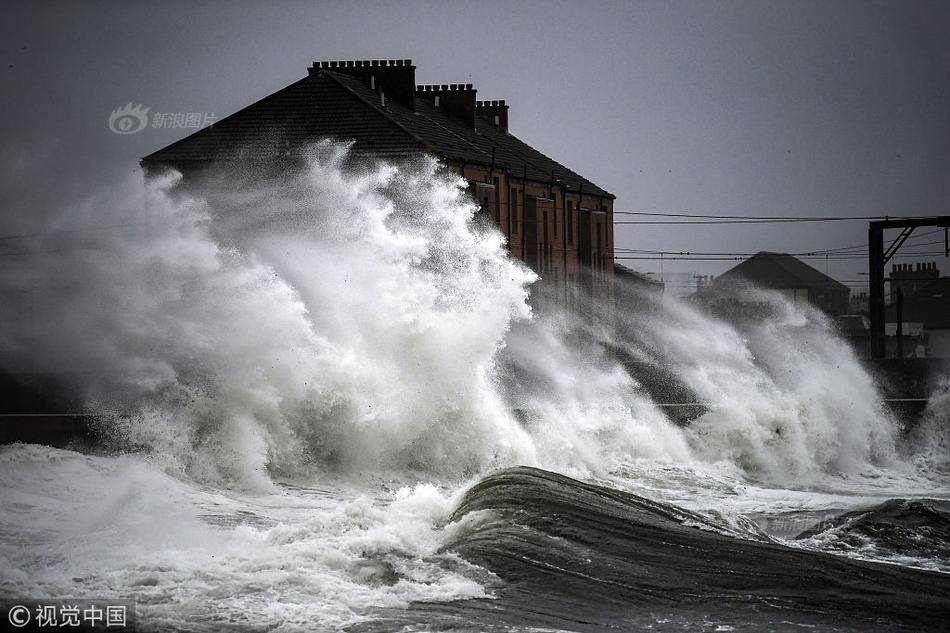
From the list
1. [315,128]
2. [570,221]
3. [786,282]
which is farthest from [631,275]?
[786,282]

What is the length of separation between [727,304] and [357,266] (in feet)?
178

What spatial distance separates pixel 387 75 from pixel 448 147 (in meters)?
5.13

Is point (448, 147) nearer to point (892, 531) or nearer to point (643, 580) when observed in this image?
point (892, 531)

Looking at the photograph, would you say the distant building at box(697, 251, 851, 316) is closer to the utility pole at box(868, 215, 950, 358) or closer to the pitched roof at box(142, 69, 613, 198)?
the utility pole at box(868, 215, 950, 358)

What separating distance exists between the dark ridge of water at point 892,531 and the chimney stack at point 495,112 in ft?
119

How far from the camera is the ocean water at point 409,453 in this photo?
13.5 metres

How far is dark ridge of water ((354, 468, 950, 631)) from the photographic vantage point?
42.1 feet

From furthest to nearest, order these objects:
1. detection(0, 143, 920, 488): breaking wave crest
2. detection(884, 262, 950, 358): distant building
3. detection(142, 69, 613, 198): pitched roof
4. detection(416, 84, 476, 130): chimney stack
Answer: detection(884, 262, 950, 358): distant building
detection(416, 84, 476, 130): chimney stack
detection(142, 69, 613, 198): pitched roof
detection(0, 143, 920, 488): breaking wave crest

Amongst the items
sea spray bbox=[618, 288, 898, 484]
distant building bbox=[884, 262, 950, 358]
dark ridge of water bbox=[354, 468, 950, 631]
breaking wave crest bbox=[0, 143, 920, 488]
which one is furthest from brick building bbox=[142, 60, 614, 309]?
distant building bbox=[884, 262, 950, 358]

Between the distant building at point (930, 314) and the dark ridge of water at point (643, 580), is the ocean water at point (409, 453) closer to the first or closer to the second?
the dark ridge of water at point (643, 580)

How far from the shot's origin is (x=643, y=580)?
47.2 ft

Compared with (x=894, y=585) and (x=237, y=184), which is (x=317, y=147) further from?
(x=894, y=585)

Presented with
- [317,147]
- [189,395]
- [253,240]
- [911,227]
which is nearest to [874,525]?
[189,395]

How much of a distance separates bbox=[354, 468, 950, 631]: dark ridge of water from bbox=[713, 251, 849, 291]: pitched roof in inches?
3491
